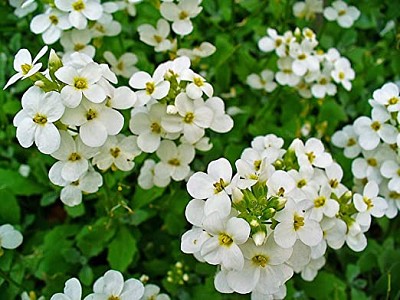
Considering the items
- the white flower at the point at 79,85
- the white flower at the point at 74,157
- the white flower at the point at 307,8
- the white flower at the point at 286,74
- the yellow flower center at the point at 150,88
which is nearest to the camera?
the white flower at the point at 79,85

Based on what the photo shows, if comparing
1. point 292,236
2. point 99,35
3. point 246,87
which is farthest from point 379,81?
point 292,236

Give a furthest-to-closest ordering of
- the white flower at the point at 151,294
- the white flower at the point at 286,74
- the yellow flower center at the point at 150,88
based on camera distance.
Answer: the white flower at the point at 286,74 → the white flower at the point at 151,294 → the yellow flower center at the point at 150,88

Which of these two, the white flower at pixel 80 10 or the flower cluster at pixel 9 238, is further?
the white flower at pixel 80 10

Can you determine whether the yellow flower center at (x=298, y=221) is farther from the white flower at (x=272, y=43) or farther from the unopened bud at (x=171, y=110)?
the white flower at (x=272, y=43)

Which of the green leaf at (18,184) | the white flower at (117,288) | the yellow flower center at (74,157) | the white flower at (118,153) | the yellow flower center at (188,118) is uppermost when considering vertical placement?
the yellow flower center at (188,118)

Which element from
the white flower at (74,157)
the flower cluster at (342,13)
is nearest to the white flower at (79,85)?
the white flower at (74,157)

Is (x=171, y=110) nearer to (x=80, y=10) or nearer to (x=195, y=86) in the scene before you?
(x=195, y=86)

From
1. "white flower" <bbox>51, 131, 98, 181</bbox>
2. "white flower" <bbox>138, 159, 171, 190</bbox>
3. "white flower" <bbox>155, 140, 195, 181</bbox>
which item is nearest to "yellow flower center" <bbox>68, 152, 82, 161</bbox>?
"white flower" <bbox>51, 131, 98, 181</bbox>
